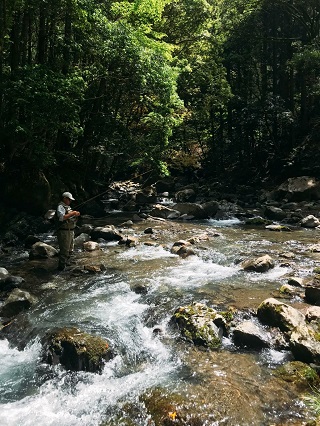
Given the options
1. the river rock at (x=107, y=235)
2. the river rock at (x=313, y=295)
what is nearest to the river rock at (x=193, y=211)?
the river rock at (x=107, y=235)

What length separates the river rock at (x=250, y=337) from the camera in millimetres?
5516

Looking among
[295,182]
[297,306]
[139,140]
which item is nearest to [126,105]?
[139,140]

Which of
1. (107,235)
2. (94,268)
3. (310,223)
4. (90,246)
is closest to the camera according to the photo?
(94,268)

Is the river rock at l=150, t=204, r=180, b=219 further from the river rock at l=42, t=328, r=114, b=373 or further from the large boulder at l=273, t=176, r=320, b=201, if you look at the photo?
the river rock at l=42, t=328, r=114, b=373

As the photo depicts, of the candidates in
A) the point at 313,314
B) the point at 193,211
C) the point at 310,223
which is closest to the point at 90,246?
the point at 313,314

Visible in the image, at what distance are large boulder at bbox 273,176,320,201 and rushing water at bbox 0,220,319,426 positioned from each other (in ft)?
38.9

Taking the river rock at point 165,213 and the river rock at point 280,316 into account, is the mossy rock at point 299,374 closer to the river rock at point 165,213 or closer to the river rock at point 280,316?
the river rock at point 280,316

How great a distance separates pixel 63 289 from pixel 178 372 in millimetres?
3884

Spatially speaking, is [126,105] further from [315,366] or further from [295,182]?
[315,366]

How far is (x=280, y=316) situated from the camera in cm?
584

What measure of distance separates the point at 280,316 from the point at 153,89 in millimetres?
11429

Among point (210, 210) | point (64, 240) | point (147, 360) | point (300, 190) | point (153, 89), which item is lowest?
point (147, 360)

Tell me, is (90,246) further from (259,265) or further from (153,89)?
(153,89)

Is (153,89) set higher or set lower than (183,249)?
higher
